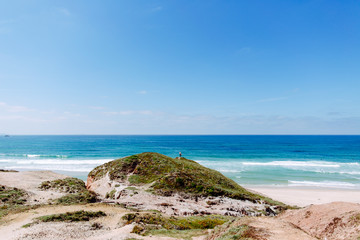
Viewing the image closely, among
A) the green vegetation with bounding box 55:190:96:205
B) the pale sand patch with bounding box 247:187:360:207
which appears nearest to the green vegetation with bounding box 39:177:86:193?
the green vegetation with bounding box 55:190:96:205


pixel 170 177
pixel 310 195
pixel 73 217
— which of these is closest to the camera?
pixel 73 217

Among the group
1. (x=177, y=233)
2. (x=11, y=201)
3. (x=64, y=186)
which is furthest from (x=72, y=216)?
(x=64, y=186)

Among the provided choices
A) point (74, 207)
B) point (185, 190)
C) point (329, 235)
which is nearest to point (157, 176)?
point (185, 190)

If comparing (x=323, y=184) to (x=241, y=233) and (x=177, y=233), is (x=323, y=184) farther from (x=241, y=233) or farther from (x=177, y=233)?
(x=241, y=233)

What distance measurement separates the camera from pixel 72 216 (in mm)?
11562

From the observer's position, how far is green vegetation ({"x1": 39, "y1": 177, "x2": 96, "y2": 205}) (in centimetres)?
1605

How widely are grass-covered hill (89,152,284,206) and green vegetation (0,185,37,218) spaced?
7762 mm

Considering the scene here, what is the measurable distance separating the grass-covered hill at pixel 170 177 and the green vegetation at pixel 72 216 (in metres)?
7.07

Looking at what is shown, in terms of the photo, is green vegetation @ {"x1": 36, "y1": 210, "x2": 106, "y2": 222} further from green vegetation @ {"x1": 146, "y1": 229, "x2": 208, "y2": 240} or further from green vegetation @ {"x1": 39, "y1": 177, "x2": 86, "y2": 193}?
green vegetation @ {"x1": 39, "y1": 177, "x2": 86, "y2": 193}

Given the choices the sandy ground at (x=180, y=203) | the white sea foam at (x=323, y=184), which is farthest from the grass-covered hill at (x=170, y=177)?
Result: the white sea foam at (x=323, y=184)

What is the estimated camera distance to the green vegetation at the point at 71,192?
Result: 16.0 metres

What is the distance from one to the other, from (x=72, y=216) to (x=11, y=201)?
313 inches

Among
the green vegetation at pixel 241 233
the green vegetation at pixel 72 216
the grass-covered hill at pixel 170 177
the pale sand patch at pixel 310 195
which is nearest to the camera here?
the green vegetation at pixel 241 233

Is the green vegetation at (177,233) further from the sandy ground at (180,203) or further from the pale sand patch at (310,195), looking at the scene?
the pale sand patch at (310,195)
